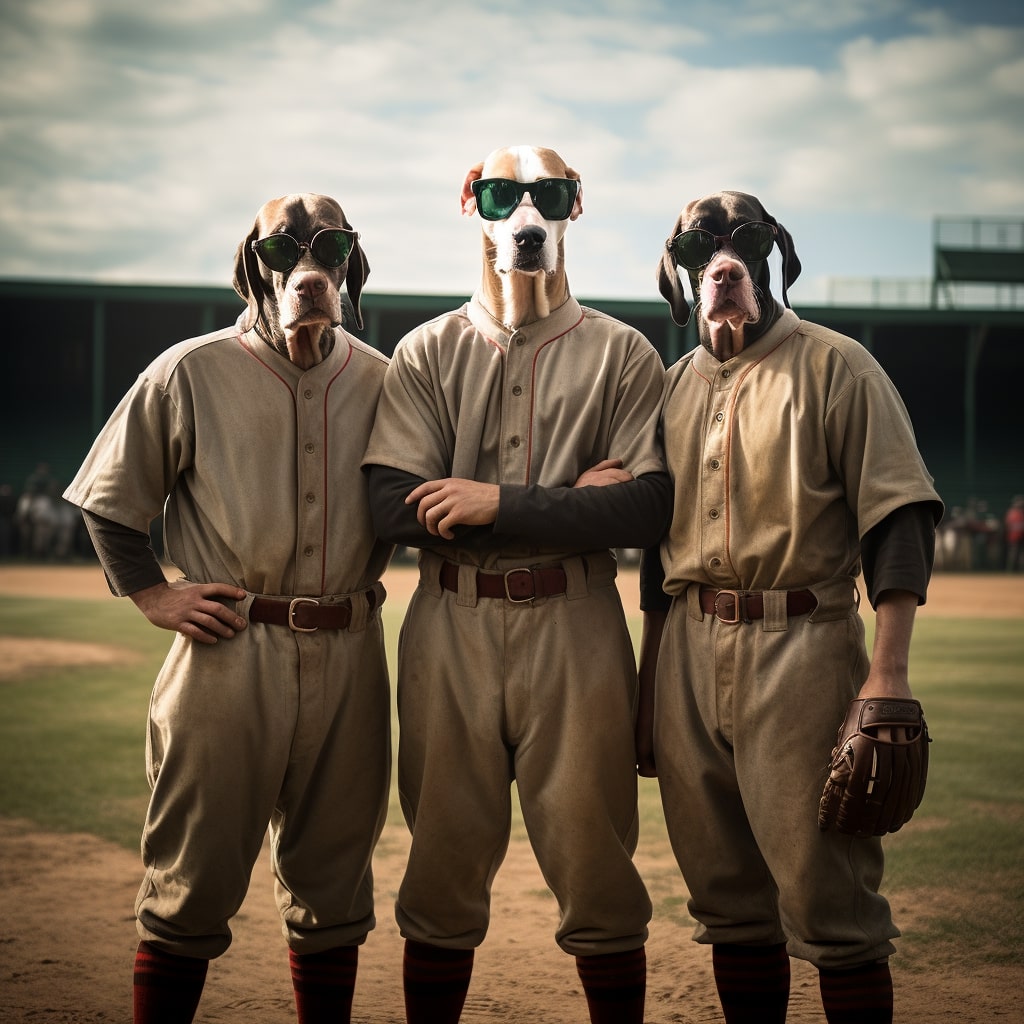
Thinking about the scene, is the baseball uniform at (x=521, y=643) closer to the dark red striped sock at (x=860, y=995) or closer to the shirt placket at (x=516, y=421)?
the shirt placket at (x=516, y=421)

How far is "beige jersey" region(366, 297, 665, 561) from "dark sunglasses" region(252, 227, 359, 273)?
34cm

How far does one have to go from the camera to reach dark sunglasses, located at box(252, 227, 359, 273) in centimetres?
339

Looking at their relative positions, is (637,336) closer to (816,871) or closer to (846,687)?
(846,687)

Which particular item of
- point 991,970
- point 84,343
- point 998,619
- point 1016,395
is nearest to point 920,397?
point 1016,395

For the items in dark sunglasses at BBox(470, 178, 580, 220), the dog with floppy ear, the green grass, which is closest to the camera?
the dog with floppy ear

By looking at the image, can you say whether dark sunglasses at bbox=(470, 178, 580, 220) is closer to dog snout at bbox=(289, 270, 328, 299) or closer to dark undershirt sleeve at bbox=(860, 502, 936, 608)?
dog snout at bbox=(289, 270, 328, 299)

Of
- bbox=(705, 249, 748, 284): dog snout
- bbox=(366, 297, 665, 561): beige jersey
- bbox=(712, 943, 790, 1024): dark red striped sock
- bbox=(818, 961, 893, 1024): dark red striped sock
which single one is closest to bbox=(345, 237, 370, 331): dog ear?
bbox=(366, 297, 665, 561): beige jersey

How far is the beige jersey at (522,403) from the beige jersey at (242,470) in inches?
7.0

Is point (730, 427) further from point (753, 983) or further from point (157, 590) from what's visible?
point (157, 590)

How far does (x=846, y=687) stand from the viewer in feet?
10.5

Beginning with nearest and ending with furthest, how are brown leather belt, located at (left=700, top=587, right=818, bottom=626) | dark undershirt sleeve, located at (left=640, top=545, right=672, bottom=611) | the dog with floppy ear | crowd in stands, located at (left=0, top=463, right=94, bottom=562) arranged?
brown leather belt, located at (left=700, top=587, right=818, bottom=626) < the dog with floppy ear < dark undershirt sleeve, located at (left=640, top=545, right=672, bottom=611) < crowd in stands, located at (left=0, top=463, right=94, bottom=562)

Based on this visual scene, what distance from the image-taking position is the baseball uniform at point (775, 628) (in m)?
3.12

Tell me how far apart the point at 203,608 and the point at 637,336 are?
145 centimetres

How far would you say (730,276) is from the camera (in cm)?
329
